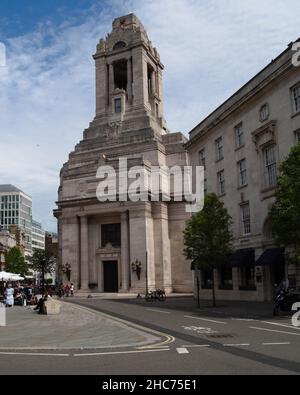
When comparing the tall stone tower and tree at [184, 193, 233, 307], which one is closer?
tree at [184, 193, 233, 307]

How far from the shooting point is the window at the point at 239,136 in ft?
122

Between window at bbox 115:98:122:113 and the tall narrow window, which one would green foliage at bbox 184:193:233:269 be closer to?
window at bbox 115:98:122:113

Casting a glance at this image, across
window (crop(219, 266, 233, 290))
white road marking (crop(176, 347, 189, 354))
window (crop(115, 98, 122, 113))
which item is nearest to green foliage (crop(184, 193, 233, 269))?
window (crop(219, 266, 233, 290))

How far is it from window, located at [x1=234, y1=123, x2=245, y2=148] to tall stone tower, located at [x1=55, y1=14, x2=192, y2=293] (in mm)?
22926

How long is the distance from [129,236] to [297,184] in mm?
38304

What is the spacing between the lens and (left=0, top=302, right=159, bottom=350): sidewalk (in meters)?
13.9

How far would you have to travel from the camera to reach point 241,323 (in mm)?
20109

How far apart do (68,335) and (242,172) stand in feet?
78.6

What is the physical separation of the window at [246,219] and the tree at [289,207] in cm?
1157

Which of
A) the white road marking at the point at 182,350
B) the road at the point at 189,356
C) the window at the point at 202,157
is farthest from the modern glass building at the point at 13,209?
the white road marking at the point at 182,350

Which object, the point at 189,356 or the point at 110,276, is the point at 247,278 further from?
the point at 110,276

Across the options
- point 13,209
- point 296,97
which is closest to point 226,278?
point 296,97

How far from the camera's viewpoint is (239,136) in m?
37.8
